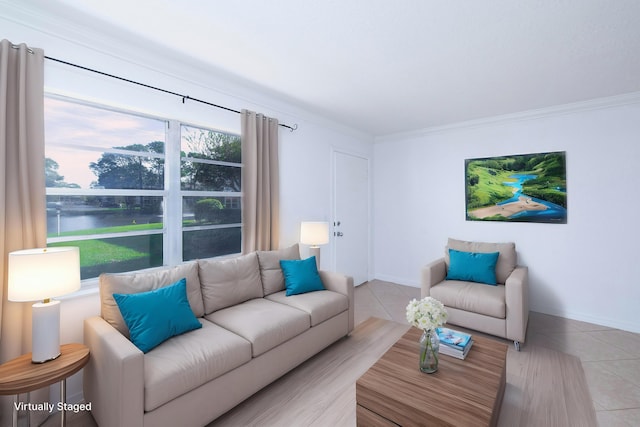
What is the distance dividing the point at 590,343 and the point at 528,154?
7.47 feet

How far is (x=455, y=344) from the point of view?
198cm

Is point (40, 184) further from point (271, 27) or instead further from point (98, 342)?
point (271, 27)

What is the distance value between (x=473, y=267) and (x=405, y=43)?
2587 mm

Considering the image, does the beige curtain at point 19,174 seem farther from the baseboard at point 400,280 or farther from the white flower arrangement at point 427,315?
the baseboard at point 400,280

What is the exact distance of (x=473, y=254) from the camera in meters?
3.51

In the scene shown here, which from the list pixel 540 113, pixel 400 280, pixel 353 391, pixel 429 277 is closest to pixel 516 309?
pixel 429 277

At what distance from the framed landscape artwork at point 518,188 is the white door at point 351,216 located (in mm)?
1619

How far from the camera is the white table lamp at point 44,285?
1.53 meters

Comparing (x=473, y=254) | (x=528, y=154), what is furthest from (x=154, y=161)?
(x=528, y=154)

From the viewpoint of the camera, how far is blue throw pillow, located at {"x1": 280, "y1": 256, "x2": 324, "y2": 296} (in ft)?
9.43

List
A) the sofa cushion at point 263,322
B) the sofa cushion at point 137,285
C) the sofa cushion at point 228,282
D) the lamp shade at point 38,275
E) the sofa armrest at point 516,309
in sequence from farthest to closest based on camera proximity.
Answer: the sofa armrest at point 516,309, the sofa cushion at point 228,282, the sofa cushion at point 263,322, the sofa cushion at point 137,285, the lamp shade at point 38,275

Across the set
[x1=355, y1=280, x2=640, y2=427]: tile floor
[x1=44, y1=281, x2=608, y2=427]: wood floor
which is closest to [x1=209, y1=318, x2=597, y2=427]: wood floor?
Result: [x1=44, y1=281, x2=608, y2=427]: wood floor

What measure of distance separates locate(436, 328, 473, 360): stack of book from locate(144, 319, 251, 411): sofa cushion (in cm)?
138

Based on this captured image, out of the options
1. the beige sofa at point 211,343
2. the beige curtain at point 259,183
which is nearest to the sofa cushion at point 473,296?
the beige sofa at point 211,343
